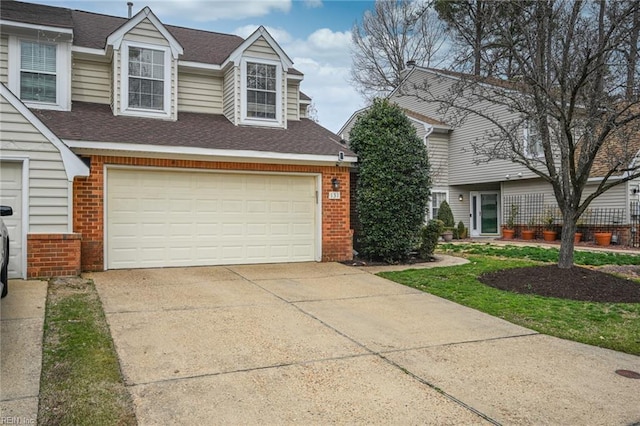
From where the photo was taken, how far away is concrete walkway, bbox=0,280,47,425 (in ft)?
11.5

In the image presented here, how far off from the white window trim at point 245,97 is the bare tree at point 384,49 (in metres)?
16.5

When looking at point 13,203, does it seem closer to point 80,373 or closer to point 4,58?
point 4,58

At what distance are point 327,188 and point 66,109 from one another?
594 cm

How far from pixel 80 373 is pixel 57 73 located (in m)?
8.93

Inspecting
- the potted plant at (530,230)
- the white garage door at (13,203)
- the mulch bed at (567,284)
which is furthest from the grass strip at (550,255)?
the white garage door at (13,203)

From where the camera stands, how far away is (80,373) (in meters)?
4.18

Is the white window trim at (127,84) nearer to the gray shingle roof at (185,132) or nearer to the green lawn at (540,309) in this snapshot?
the gray shingle roof at (185,132)

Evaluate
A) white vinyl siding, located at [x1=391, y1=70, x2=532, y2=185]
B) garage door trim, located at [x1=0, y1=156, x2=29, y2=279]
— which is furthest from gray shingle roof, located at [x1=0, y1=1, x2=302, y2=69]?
white vinyl siding, located at [x1=391, y1=70, x2=532, y2=185]

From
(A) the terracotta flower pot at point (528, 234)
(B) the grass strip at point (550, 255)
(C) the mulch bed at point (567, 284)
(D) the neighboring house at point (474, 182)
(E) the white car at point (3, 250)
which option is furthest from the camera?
(A) the terracotta flower pot at point (528, 234)

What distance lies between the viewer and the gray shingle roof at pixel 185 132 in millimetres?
9688

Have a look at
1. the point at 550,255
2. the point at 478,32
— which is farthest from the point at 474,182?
the point at 478,32

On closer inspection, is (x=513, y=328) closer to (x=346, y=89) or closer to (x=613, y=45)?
(x=613, y=45)

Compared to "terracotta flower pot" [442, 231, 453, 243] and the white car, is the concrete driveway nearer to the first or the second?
the white car

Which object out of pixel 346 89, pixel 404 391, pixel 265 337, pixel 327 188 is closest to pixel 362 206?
pixel 327 188
